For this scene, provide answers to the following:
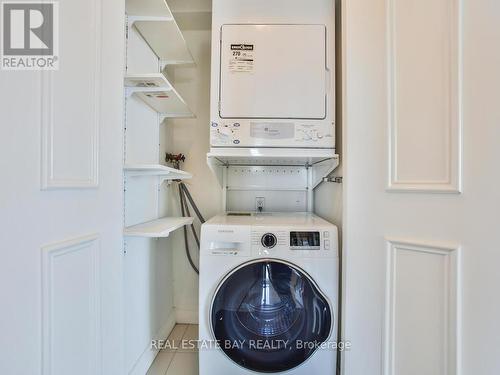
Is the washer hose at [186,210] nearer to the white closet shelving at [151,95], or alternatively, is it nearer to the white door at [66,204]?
the white closet shelving at [151,95]

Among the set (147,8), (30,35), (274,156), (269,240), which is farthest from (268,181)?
(30,35)

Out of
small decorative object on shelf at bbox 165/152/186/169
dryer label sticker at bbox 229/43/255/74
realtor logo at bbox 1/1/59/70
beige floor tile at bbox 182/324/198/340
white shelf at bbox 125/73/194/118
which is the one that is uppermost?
dryer label sticker at bbox 229/43/255/74

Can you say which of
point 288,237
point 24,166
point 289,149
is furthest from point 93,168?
point 289,149

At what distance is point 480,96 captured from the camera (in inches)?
31.6

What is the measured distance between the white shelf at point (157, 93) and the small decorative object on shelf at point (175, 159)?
1.07 ft

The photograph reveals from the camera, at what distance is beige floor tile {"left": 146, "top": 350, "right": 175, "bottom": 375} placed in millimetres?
1542

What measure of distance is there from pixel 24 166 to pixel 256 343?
1178mm

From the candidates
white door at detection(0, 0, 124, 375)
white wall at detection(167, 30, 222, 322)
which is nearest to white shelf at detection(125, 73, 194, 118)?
white door at detection(0, 0, 124, 375)

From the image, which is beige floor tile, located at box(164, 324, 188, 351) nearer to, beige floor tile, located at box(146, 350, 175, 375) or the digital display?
beige floor tile, located at box(146, 350, 175, 375)

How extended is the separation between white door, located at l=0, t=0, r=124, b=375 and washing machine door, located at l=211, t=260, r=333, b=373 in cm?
48

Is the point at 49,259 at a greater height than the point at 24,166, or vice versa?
the point at 24,166

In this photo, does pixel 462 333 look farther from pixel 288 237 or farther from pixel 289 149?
pixel 289 149

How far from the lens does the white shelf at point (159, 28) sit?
4.21 feet

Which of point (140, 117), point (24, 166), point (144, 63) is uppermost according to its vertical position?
point (144, 63)
